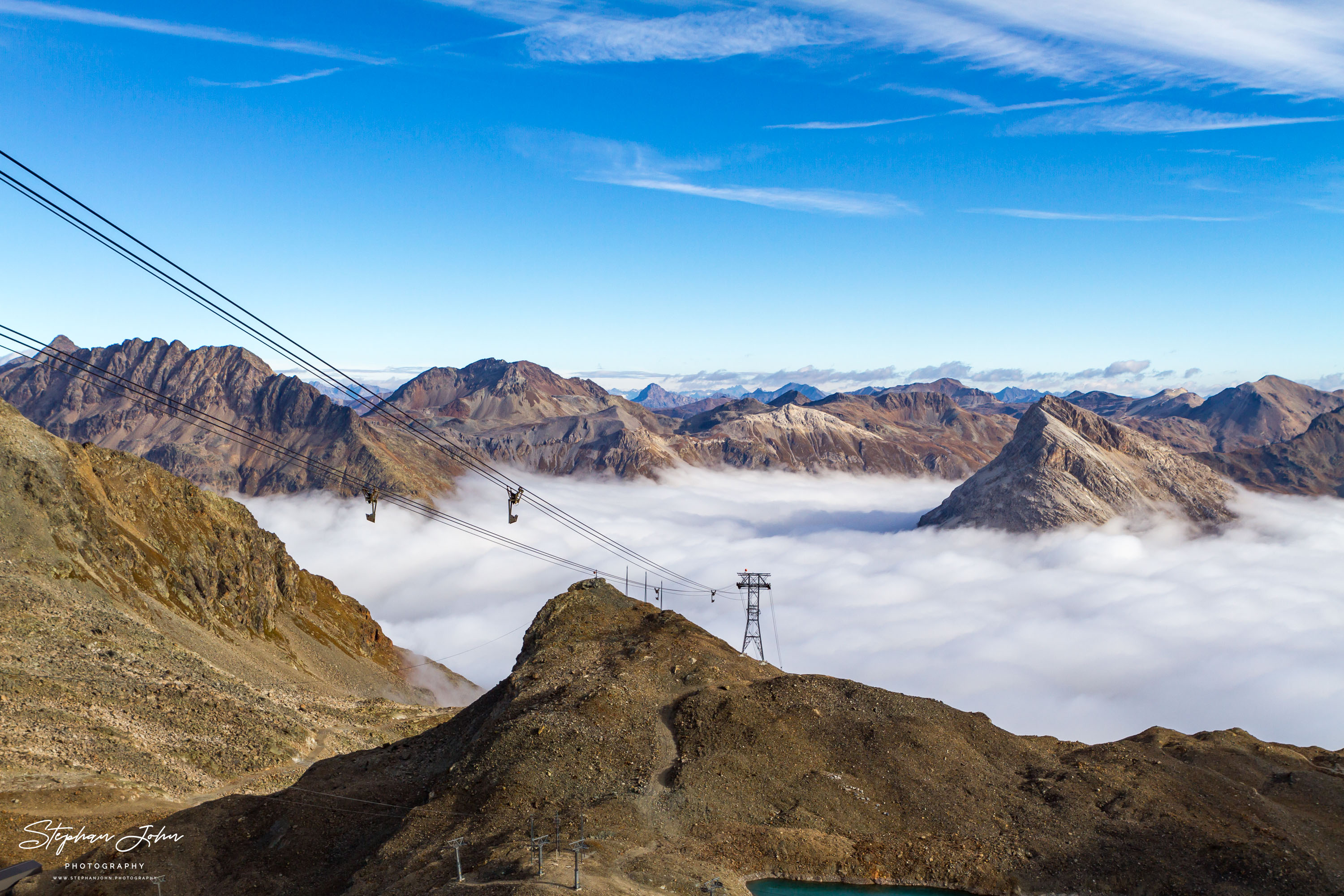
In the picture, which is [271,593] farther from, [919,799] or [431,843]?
[919,799]

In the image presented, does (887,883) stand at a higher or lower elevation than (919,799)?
lower

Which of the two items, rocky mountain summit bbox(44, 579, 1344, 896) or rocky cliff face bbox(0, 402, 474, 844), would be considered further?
rocky cliff face bbox(0, 402, 474, 844)

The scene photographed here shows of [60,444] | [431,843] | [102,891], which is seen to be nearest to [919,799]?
[431,843]

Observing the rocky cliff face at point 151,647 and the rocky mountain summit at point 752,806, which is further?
the rocky cliff face at point 151,647

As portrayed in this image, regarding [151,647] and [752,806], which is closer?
[752,806]
